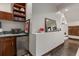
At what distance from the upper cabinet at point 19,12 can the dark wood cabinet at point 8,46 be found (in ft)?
1.43

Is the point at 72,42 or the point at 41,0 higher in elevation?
the point at 41,0

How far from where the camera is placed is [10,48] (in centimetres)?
203

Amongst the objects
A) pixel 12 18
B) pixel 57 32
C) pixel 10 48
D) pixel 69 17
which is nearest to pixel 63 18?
pixel 69 17

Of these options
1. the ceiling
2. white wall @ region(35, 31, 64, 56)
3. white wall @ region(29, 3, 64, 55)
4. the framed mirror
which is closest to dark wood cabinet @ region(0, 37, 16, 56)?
white wall @ region(29, 3, 64, 55)

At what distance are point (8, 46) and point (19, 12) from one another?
743 mm

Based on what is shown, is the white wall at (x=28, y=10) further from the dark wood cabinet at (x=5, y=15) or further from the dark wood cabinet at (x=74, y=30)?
the dark wood cabinet at (x=74, y=30)

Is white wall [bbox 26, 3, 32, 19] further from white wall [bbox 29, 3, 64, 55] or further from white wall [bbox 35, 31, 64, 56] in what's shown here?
white wall [bbox 35, 31, 64, 56]

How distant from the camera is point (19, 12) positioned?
205 centimetres

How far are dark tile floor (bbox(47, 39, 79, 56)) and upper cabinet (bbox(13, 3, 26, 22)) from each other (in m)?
0.90

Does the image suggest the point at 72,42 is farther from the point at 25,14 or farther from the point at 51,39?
the point at 25,14

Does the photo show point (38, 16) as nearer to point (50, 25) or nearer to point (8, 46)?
point (50, 25)

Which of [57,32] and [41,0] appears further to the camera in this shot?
[57,32]

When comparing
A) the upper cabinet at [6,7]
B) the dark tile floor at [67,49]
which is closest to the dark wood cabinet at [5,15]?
the upper cabinet at [6,7]

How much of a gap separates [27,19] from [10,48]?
2.27 feet
